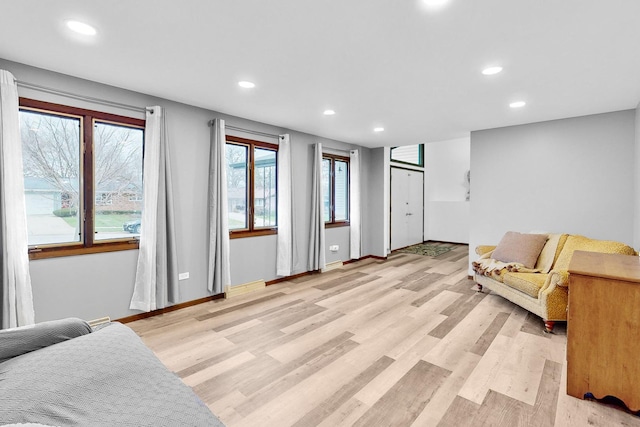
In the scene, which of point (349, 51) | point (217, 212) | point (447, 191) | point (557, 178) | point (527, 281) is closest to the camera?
point (349, 51)

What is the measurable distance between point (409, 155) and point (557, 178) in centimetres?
440

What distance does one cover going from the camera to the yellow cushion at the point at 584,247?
3.17 m

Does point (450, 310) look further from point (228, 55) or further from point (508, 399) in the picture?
point (228, 55)

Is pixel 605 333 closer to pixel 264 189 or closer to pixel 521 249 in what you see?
pixel 521 249

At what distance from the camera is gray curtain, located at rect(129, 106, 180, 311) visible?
10.8 ft

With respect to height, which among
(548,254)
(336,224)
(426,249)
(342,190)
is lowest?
(426,249)

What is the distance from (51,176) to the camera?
112 inches

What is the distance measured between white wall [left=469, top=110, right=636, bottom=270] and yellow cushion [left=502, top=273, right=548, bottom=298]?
1211 mm

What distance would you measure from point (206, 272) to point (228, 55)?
265 cm

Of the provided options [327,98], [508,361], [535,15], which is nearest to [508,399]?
[508,361]

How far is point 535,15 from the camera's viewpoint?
72.9 inches

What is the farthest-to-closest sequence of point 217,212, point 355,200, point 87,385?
1. point 355,200
2. point 217,212
3. point 87,385

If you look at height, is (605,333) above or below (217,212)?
below

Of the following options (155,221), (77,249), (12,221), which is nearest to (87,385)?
(12,221)
